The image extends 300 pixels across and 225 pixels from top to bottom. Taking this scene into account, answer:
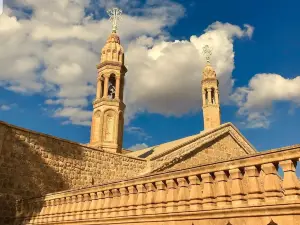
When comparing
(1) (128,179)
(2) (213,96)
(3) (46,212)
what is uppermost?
(2) (213,96)

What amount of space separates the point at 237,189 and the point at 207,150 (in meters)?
16.1

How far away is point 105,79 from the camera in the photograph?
2564 cm

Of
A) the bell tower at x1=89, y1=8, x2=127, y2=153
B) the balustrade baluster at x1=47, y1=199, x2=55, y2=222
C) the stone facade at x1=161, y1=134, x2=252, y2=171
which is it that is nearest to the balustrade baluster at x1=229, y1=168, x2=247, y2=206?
the balustrade baluster at x1=47, y1=199, x2=55, y2=222

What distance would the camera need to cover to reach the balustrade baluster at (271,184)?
5.11 meters

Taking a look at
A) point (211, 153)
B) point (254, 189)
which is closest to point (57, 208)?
point (254, 189)

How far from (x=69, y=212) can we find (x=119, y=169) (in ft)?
23.8

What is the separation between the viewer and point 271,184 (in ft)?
17.0

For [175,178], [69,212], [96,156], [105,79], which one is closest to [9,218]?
[69,212]

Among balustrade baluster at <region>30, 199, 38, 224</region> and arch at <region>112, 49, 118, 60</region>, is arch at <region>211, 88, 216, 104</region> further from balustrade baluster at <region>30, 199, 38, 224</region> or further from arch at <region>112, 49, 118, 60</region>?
balustrade baluster at <region>30, 199, 38, 224</region>

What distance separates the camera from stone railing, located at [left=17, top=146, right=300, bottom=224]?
5.14 m

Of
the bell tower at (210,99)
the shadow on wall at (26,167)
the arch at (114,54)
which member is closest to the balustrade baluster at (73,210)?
the shadow on wall at (26,167)

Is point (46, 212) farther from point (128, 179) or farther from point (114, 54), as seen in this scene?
point (114, 54)

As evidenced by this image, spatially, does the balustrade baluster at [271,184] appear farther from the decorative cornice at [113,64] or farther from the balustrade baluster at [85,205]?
the decorative cornice at [113,64]

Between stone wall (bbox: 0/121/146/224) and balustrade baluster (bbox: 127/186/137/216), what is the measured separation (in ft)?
21.8
